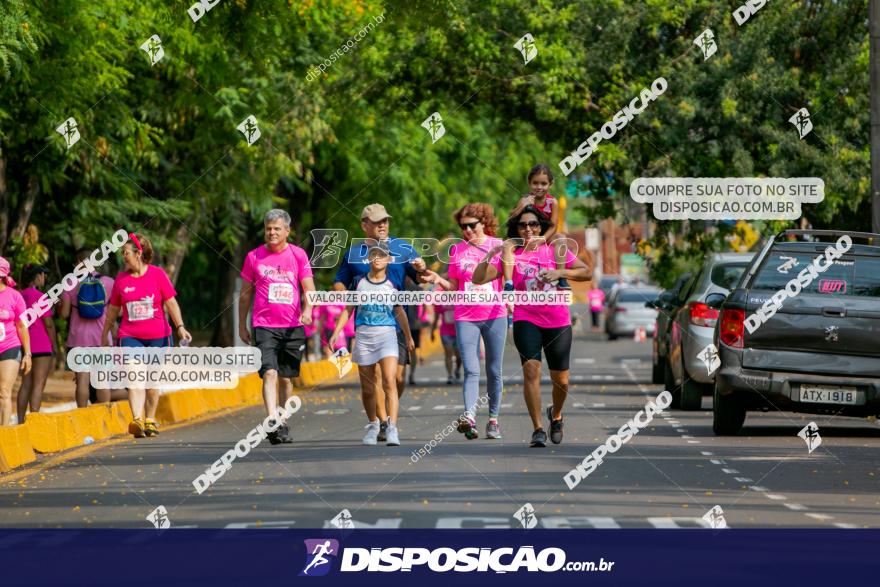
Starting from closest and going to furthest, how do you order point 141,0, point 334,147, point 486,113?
point 141,0 < point 486,113 < point 334,147

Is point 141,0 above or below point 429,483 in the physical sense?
above

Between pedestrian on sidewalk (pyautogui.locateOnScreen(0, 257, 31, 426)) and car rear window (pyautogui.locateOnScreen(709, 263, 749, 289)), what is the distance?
803 cm

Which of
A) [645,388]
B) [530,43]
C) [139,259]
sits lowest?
[645,388]

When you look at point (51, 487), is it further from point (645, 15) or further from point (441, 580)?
point (645, 15)

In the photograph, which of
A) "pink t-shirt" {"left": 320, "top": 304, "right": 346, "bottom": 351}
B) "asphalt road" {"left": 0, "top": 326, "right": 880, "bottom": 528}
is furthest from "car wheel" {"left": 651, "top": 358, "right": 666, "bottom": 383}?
"asphalt road" {"left": 0, "top": 326, "right": 880, "bottom": 528}

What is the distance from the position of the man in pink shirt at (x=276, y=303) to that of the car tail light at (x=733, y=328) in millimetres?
3474

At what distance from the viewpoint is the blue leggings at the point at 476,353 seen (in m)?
15.6

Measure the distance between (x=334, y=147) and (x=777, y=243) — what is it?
24.1m

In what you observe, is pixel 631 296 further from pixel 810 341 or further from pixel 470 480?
pixel 470 480

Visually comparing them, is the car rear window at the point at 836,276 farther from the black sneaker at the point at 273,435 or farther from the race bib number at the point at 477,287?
the black sneaker at the point at 273,435

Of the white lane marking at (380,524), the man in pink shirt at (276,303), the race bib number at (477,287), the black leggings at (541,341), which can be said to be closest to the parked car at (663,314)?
the race bib number at (477,287)

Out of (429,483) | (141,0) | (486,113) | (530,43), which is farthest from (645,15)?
(429,483)

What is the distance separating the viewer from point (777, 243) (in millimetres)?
16609

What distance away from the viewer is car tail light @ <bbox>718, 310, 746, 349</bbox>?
622 inches
